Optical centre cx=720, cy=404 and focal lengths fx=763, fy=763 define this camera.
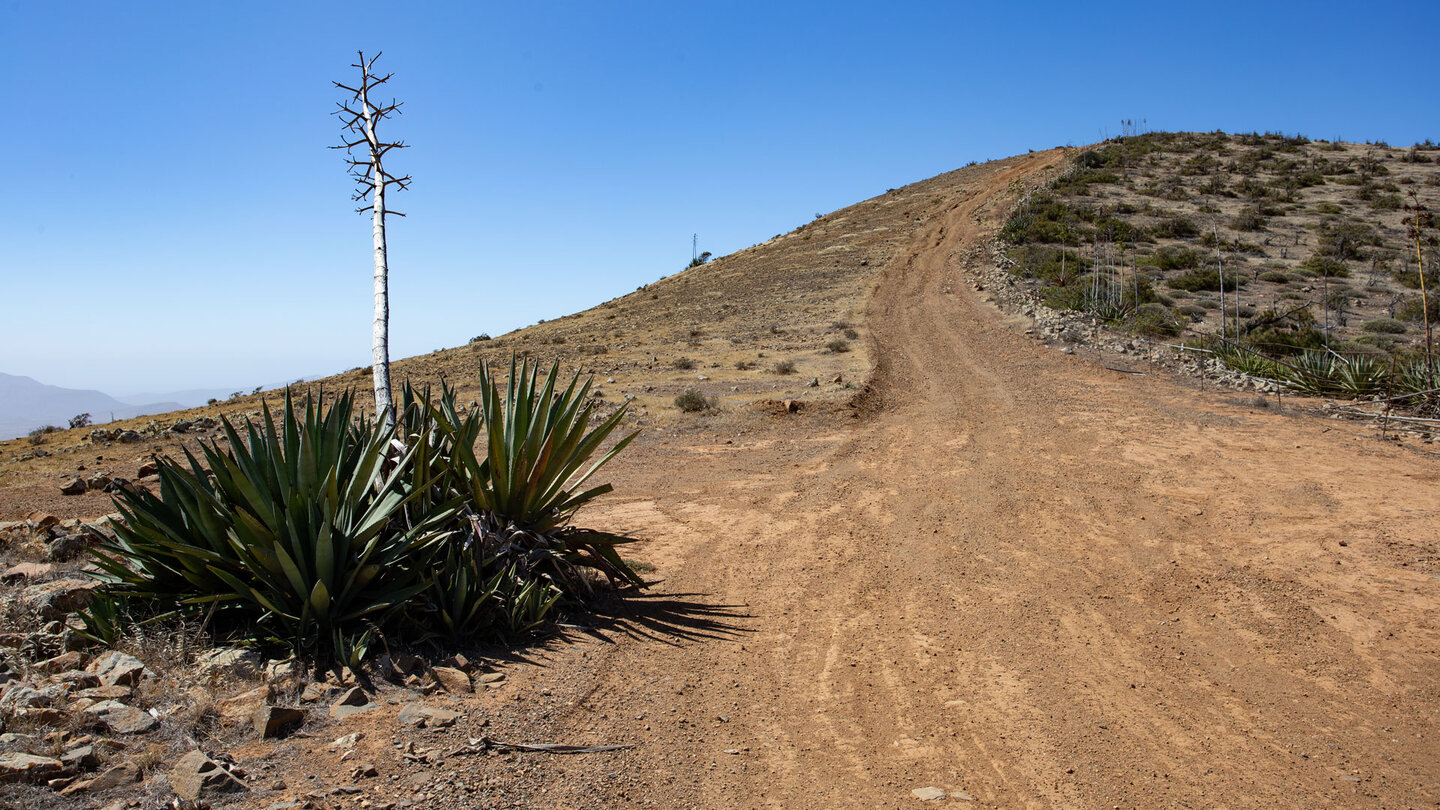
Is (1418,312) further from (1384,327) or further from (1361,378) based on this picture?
(1361,378)

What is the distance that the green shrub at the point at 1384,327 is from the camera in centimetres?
1872

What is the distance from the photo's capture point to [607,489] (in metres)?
5.80

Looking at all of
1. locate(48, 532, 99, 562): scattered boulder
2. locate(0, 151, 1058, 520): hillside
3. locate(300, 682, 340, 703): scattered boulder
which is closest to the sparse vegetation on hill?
locate(0, 151, 1058, 520): hillside

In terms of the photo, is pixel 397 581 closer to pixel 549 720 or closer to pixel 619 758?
pixel 549 720

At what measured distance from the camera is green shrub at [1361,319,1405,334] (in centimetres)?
1872

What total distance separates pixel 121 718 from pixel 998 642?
16.4 feet

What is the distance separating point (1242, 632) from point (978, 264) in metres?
24.7

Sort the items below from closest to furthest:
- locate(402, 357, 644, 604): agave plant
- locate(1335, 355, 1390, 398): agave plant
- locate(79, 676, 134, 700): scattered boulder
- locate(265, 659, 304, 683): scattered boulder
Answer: locate(79, 676, 134, 700): scattered boulder, locate(265, 659, 304, 683): scattered boulder, locate(402, 357, 644, 604): agave plant, locate(1335, 355, 1390, 398): agave plant

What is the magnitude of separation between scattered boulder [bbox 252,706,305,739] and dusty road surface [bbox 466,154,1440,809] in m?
0.90

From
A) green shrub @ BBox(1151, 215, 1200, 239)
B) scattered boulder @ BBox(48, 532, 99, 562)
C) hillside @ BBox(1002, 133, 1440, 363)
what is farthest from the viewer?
green shrub @ BBox(1151, 215, 1200, 239)

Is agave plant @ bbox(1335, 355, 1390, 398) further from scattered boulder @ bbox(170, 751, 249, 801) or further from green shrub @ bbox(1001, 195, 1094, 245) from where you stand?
scattered boulder @ bbox(170, 751, 249, 801)

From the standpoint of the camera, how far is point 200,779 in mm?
3061

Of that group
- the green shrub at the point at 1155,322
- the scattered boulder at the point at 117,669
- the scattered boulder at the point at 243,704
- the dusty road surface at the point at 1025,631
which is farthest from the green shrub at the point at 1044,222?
the scattered boulder at the point at 117,669

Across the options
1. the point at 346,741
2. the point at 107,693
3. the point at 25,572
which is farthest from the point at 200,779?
the point at 25,572
